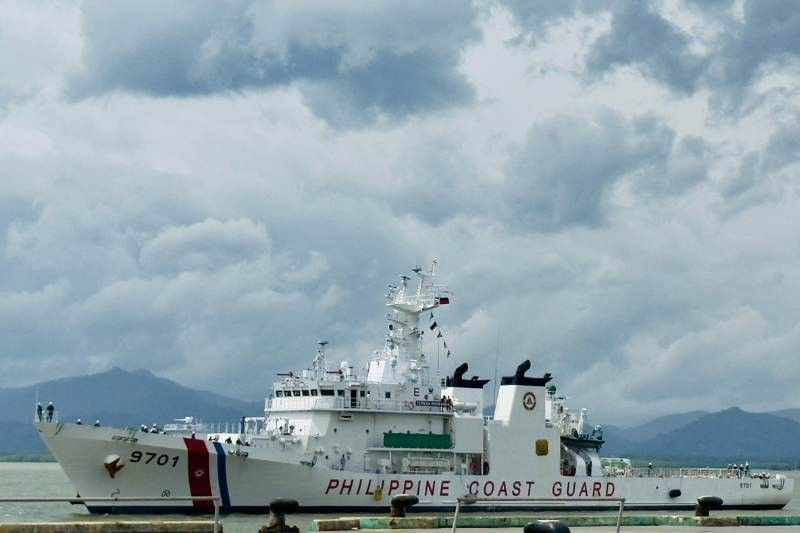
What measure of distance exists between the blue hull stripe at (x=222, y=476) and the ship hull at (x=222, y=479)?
0.11 ft

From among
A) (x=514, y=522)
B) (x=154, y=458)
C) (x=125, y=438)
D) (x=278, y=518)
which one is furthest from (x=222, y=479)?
(x=278, y=518)

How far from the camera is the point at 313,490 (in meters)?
42.6

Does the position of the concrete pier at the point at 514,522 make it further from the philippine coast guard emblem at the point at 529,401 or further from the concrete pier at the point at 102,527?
the philippine coast guard emblem at the point at 529,401

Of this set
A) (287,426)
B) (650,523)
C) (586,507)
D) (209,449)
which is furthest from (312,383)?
(650,523)

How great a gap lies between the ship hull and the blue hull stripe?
0.11 feet

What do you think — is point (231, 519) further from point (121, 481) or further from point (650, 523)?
point (650, 523)

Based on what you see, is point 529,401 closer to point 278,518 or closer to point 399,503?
point 399,503

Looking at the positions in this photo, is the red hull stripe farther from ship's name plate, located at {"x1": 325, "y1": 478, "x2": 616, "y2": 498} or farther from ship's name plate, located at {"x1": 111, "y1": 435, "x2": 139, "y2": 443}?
ship's name plate, located at {"x1": 325, "y1": 478, "x2": 616, "y2": 498}

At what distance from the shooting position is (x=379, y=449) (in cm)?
4456

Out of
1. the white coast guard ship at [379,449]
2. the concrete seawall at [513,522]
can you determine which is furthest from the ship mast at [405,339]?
the concrete seawall at [513,522]

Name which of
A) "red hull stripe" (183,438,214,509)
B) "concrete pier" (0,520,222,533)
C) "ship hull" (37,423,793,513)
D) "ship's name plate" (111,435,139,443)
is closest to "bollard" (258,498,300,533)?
"concrete pier" (0,520,222,533)

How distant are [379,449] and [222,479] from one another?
6121 millimetres

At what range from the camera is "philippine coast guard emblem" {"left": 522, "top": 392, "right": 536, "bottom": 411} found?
4744 centimetres

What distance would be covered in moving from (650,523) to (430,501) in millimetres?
19798
